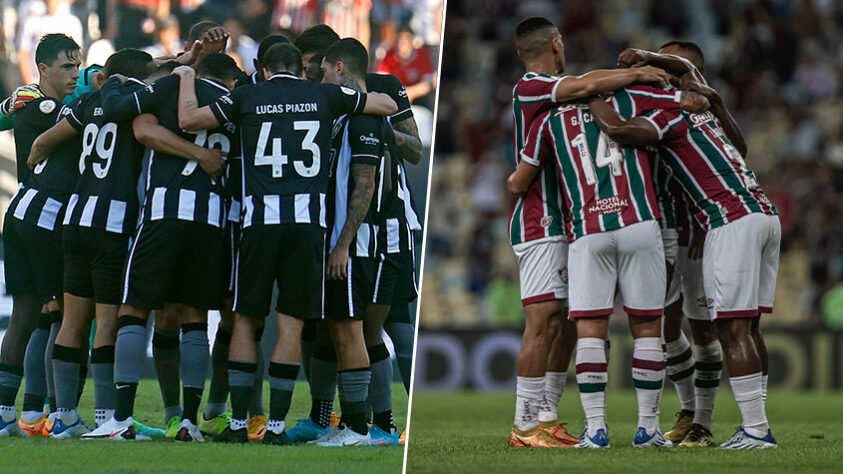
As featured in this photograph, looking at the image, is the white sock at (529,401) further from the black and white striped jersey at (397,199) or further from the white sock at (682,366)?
the black and white striped jersey at (397,199)

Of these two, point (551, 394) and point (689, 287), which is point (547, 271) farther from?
point (689, 287)

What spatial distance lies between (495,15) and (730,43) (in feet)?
11.7

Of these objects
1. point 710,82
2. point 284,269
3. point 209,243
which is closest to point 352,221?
point 284,269

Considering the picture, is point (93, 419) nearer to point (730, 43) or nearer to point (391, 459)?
point (391, 459)

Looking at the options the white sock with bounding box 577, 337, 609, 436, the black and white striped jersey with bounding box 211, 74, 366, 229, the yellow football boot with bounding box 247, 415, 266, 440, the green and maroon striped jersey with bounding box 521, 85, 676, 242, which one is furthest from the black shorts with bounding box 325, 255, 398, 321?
the white sock with bounding box 577, 337, 609, 436

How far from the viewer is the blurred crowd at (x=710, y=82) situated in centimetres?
1328

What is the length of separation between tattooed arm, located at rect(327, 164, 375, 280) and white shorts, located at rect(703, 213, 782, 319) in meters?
1.57

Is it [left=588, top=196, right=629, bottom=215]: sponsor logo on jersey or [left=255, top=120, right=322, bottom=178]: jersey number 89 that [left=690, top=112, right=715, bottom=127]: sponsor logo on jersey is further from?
[left=255, top=120, right=322, bottom=178]: jersey number 89

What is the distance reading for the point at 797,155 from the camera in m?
14.1

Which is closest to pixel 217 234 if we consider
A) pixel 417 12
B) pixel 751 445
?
pixel 751 445

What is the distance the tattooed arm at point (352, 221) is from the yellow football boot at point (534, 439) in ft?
3.58

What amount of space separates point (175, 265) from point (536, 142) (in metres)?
1.77

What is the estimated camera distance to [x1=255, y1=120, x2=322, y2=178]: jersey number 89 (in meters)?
5.03

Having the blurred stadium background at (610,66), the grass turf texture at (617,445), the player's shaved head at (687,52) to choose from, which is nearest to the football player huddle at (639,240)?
the player's shaved head at (687,52)
